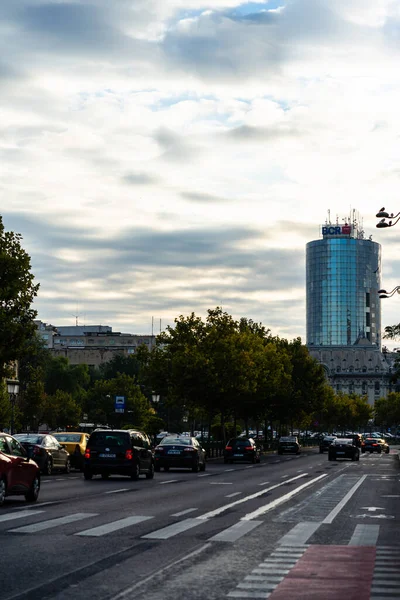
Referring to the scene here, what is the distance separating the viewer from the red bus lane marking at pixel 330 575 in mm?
9828

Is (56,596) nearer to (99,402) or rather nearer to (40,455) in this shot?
(40,455)

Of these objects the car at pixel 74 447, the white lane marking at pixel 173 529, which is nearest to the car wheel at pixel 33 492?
the white lane marking at pixel 173 529

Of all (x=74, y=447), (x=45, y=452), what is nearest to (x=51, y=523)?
(x=45, y=452)

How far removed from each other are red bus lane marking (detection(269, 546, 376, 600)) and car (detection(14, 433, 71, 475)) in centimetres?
2154

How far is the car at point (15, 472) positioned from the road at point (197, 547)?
0.38 metres

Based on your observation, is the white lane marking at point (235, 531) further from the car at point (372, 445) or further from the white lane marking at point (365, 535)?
the car at point (372, 445)

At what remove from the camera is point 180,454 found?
136ft

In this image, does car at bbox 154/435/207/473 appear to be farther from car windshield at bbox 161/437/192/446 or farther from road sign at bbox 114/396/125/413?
road sign at bbox 114/396/125/413

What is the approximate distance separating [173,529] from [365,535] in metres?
2.93

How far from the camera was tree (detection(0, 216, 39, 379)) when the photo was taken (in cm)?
3941

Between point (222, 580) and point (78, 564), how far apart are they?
1.84 meters

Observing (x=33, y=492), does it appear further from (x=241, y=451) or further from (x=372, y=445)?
(x=372, y=445)

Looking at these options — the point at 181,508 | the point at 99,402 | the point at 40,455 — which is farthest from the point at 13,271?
the point at 99,402

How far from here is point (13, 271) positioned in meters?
39.7
